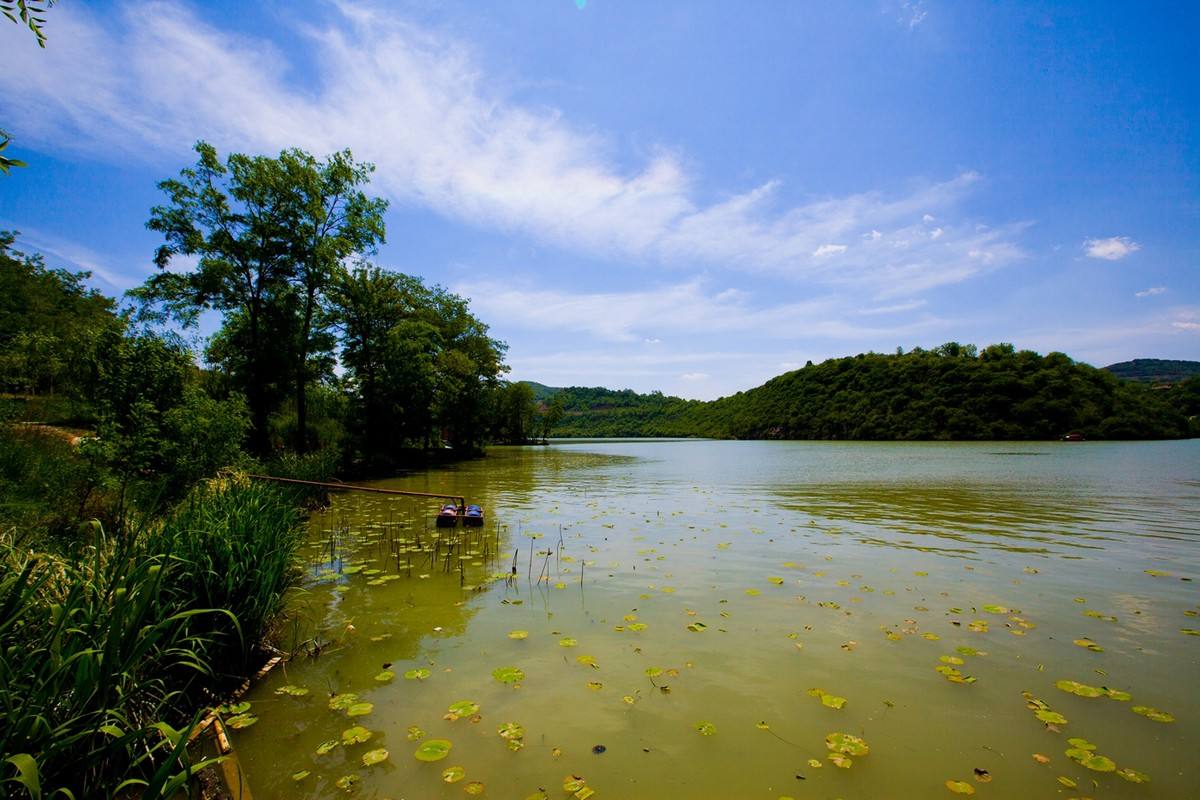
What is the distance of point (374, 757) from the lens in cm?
363

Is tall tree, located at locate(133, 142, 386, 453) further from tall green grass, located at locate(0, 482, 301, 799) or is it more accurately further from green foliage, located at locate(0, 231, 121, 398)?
tall green grass, located at locate(0, 482, 301, 799)

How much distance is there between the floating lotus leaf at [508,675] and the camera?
481 cm

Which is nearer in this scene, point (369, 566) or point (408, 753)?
point (408, 753)

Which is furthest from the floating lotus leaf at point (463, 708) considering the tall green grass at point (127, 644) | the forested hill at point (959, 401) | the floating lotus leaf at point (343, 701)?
the forested hill at point (959, 401)

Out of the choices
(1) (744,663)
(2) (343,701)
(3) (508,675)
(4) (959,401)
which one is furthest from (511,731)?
(4) (959,401)

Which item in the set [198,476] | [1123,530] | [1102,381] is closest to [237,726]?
[198,476]

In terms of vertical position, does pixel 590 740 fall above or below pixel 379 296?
below

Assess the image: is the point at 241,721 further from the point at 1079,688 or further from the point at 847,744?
the point at 1079,688

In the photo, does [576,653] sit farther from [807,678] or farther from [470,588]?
[470,588]

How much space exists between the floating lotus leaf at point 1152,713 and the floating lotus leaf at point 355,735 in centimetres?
639

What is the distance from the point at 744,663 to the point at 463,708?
2.84 meters

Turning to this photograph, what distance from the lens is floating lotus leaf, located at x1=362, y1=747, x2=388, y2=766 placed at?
3584 millimetres

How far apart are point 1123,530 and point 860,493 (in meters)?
8.03

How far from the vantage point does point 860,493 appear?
63.5ft
